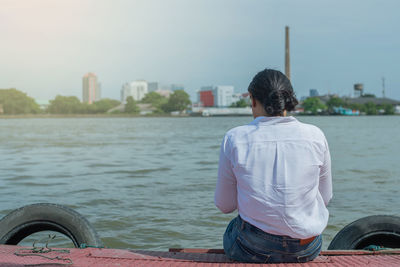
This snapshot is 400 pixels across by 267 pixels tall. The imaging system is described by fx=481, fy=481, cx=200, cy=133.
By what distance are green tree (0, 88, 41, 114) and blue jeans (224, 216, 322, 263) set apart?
130 m

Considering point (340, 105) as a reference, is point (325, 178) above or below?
below

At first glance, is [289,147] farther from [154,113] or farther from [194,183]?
[154,113]

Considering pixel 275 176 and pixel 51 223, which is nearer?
pixel 275 176

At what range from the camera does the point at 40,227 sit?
2.77 metres

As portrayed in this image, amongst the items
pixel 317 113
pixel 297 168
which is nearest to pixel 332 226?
pixel 297 168

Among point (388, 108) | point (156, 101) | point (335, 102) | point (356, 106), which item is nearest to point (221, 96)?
point (156, 101)

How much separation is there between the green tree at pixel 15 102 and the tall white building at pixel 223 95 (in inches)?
2395

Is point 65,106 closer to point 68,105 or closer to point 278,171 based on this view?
point 68,105

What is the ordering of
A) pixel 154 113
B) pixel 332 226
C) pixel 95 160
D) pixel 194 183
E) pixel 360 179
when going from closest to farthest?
pixel 332 226, pixel 194 183, pixel 360 179, pixel 95 160, pixel 154 113

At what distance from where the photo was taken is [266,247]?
5.95 ft

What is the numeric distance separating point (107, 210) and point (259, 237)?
4.76 m

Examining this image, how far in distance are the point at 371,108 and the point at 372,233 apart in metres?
126

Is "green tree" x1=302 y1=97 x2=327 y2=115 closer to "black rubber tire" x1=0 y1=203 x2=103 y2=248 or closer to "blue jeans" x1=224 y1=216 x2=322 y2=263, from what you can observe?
"black rubber tire" x1=0 y1=203 x2=103 y2=248

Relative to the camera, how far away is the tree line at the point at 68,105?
12400 cm
